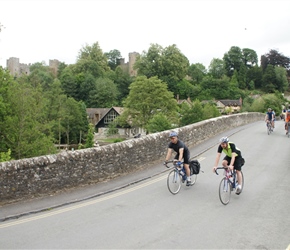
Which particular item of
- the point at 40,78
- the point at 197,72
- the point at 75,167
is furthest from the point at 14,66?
the point at 75,167

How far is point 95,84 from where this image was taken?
95000 millimetres

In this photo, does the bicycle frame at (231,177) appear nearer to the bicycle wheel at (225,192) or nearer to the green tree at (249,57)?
the bicycle wheel at (225,192)

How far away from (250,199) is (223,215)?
1656 millimetres

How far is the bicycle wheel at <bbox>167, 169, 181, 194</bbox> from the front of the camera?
10.0m

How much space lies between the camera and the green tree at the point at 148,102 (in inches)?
2411

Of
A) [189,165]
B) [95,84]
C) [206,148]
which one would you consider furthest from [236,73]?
[189,165]

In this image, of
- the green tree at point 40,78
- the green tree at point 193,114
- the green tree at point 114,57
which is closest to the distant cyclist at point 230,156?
the green tree at point 193,114

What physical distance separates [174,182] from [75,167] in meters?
2.98

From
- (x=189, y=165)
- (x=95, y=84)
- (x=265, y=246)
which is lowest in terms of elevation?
(x=265, y=246)

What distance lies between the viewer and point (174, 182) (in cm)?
1012

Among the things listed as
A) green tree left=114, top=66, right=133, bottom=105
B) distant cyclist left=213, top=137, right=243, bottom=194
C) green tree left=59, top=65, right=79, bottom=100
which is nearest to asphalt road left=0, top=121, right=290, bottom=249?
distant cyclist left=213, top=137, right=243, bottom=194

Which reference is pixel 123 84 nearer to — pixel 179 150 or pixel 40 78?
pixel 40 78

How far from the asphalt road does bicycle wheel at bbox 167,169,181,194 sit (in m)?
0.21

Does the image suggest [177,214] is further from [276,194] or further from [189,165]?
[276,194]
